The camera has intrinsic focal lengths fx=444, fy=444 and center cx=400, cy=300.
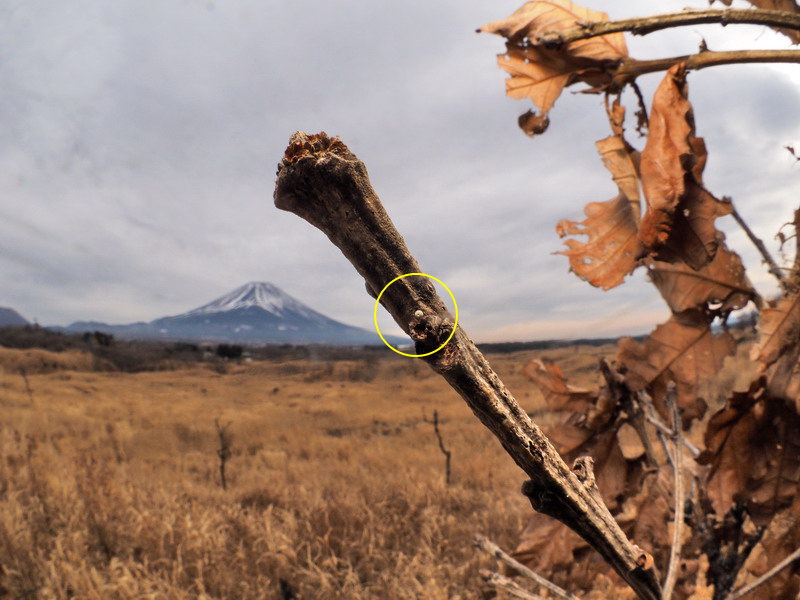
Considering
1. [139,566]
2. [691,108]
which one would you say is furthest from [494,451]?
[691,108]

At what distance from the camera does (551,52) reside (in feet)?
2.94

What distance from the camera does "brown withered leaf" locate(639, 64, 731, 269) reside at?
67 centimetres

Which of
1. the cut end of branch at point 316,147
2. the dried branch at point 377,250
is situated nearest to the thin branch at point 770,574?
the dried branch at point 377,250

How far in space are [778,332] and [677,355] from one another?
0.20 metres

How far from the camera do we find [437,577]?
3.19 metres

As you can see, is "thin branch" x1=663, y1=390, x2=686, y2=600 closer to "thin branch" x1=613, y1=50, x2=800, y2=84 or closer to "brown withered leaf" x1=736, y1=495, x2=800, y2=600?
"brown withered leaf" x1=736, y1=495, x2=800, y2=600

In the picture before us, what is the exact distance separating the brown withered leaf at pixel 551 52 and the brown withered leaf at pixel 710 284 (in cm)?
41

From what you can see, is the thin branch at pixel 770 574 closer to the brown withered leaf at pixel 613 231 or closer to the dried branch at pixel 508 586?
the dried branch at pixel 508 586

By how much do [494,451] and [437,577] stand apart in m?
4.97

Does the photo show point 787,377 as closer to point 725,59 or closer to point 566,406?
point 566,406

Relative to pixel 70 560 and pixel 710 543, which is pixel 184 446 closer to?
pixel 70 560

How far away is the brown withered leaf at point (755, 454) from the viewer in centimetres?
83

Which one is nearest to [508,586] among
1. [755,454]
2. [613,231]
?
[755,454]

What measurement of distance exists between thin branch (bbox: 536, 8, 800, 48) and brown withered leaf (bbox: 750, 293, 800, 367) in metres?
0.44
